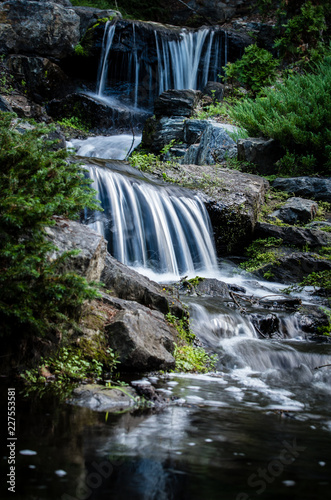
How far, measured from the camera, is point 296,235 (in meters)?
9.56

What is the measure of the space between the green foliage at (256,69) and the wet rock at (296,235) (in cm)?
933

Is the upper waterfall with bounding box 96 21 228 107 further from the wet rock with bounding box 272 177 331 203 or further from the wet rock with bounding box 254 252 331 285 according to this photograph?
the wet rock with bounding box 254 252 331 285

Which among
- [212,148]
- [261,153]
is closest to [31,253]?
[261,153]

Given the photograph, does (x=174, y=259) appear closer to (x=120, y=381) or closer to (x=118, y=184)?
(x=118, y=184)

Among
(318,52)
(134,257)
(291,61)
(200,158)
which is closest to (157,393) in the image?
(134,257)

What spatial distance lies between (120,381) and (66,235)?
A: 142 cm

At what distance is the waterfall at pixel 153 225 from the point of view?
27.5 ft

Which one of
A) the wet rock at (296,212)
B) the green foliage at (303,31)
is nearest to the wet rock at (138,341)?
the wet rock at (296,212)

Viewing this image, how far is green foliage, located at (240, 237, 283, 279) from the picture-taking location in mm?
9250

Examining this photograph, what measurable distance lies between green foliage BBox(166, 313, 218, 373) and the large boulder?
15.5 metres

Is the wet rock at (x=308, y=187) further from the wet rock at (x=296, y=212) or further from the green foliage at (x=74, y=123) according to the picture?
the green foliage at (x=74, y=123)

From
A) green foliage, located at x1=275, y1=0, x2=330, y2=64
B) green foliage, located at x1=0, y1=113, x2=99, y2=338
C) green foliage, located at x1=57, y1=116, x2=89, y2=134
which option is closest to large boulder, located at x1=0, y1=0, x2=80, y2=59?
green foliage, located at x1=57, y1=116, x2=89, y2=134

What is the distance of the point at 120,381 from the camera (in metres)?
3.53

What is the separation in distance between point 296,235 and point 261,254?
91 cm
